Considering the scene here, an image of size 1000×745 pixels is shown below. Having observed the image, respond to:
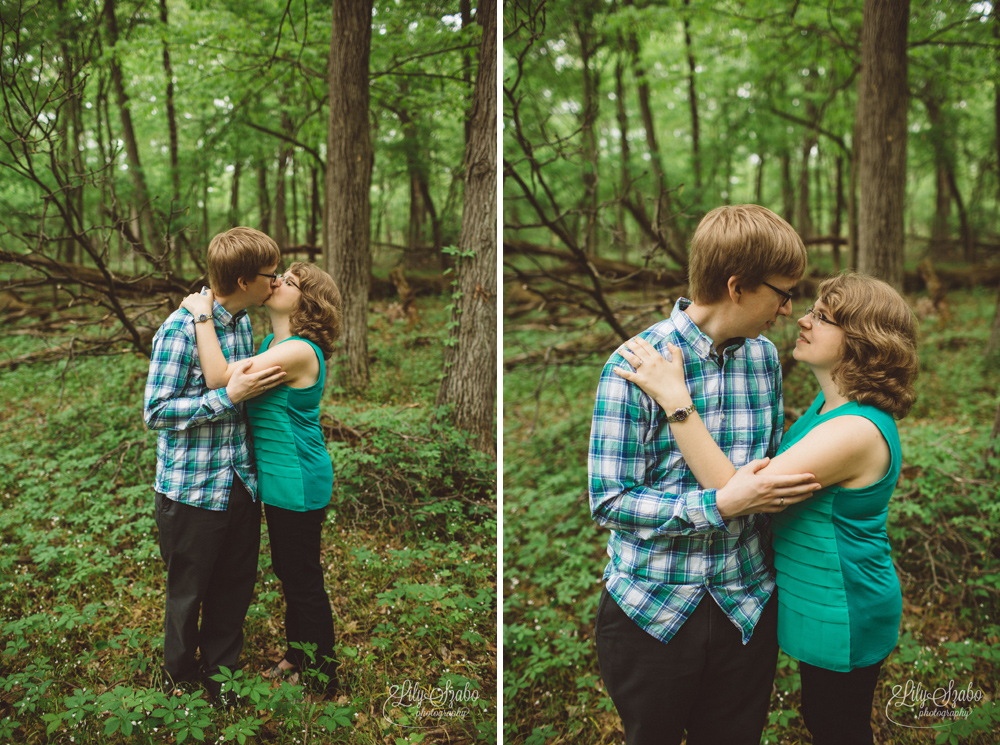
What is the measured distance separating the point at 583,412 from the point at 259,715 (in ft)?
13.6

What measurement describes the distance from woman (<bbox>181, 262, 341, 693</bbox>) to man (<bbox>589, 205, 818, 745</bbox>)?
3.90 ft

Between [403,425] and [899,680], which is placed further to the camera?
[403,425]

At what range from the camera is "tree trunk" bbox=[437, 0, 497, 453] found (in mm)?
2910

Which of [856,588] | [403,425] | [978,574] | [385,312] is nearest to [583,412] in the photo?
[385,312]

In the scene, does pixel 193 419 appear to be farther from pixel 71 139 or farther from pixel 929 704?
pixel 929 704

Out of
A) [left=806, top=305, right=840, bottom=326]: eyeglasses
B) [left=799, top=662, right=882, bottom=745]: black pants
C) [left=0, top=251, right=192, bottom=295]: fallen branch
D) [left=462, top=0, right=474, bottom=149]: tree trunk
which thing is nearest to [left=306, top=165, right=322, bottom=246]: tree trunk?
[left=0, top=251, right=192, bottom=295]: fallen branch

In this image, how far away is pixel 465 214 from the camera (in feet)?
10.0

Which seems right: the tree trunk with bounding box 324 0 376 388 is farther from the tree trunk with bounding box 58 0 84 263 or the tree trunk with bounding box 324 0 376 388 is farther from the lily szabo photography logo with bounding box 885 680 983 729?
the lily szabo photography logo with bounding box 885 680 983 729

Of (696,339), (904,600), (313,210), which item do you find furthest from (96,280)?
(904,600)

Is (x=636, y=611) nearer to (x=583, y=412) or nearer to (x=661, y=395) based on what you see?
(x=661, y=395)

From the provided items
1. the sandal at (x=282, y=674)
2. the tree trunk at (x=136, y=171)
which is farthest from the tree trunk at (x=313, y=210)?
the sandal at (x=282, y=674)

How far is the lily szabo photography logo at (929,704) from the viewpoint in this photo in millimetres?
2268

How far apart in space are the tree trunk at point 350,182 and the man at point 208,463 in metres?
1.93

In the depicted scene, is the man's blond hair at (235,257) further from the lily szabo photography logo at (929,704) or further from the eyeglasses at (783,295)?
the lily szabo photography logo at (929,704)
